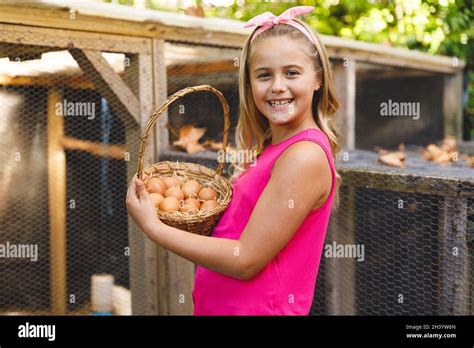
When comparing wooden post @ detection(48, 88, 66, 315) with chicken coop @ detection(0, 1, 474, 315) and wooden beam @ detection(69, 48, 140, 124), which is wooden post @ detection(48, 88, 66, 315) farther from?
wooden beam @ detection(69, 48, 140, 124)

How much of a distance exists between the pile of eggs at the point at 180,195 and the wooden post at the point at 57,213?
6.75ft

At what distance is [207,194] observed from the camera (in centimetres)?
154

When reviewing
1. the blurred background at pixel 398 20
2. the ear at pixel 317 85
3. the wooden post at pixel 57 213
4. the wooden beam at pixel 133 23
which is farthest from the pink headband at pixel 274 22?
the blurred background at pixel 398 20

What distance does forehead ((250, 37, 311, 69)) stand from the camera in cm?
132

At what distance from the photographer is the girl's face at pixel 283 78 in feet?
4.33

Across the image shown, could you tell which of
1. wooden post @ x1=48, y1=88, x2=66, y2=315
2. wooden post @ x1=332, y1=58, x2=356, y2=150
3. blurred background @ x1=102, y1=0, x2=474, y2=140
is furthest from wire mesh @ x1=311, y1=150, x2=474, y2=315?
blurred background @ x1=102, y1=0, x2=474, y2=140

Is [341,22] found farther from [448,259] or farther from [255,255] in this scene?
[255,255]

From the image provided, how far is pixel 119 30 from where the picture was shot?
243cm

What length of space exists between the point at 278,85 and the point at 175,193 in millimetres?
418

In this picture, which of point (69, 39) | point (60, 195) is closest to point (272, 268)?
point (69, 39)

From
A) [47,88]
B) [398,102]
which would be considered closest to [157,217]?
[47,88]

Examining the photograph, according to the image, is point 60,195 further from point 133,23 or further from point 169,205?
point 169,205

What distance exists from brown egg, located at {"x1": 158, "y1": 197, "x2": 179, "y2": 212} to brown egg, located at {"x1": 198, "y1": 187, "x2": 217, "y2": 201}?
0.35ft

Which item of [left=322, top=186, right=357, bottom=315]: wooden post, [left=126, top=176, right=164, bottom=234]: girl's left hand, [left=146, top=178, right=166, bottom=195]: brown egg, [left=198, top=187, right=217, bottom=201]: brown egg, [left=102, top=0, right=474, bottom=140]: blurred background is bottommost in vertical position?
[left=322, top=186, right=357, bottom=315]: wooden post
